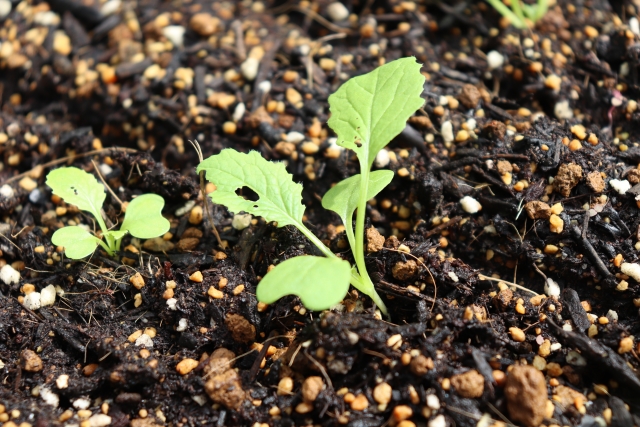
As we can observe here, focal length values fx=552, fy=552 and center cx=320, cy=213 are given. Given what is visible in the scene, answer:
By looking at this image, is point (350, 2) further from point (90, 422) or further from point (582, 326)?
point (90, 422)

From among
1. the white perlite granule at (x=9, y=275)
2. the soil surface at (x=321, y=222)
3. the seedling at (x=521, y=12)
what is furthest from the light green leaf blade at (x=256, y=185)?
the seedling at (x=521, y=12)

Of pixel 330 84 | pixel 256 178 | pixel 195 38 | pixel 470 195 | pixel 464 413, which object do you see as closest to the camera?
pixel 464 413

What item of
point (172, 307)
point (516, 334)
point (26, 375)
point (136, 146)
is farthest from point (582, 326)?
point (136, 146)

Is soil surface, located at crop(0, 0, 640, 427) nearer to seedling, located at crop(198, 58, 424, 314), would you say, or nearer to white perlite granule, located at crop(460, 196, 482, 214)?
white perlite granule, located at crop(460, 196, 482, 214)

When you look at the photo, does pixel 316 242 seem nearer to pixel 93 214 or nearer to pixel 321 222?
pixel 321 222

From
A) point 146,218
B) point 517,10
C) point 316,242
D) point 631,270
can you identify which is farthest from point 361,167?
point 517,10

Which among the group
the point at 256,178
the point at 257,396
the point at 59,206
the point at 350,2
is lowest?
the point at 257,396

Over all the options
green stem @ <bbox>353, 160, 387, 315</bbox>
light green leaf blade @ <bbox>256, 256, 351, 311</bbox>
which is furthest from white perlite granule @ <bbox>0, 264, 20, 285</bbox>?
green stem @ <bbox>353, 160, 387, 315</bbox>

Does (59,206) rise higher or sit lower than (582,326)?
higher
